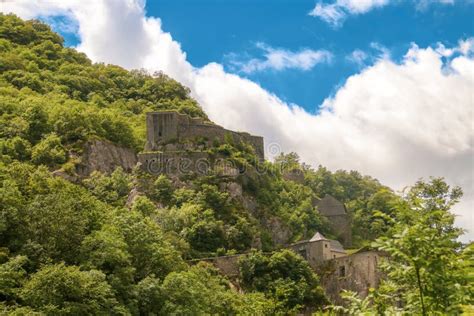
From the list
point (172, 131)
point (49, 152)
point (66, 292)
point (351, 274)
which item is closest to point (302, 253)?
point (351, 274)

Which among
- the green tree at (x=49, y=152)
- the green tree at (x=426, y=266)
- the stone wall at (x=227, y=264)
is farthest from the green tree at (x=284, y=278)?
the green tree at (x=426, y=266)

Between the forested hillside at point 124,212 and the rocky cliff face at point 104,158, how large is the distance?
3.31 feet

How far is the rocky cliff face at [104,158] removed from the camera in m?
70.1

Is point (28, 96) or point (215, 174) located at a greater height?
point (28, 96)

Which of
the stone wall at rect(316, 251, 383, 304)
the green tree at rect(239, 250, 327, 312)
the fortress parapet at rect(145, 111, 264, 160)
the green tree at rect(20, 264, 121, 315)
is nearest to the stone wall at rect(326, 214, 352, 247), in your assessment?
the stone wall at rect(316, 251, 383, 304)

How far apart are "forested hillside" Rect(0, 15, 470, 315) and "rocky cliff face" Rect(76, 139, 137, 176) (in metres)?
1.01

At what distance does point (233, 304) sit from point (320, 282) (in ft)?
47.5

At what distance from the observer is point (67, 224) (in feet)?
130

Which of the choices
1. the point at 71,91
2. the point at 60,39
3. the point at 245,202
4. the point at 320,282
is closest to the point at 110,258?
the point at 320,282

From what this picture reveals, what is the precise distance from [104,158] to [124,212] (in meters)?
24.1

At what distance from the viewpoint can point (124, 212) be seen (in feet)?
165

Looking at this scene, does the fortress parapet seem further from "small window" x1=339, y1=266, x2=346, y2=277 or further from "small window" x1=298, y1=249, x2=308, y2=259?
"small window" x1=339, y1=266, x2=346, y2=277

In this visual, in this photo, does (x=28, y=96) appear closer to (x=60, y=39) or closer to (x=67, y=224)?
(x=60, y=39)

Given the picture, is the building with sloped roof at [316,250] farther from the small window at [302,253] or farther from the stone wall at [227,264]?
the stone wall at [227,264]
